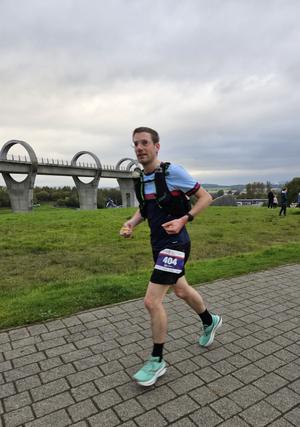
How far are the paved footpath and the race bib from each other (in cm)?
98

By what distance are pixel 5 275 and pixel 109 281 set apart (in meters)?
2.43

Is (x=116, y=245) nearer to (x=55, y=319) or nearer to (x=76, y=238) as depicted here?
(x=76, y=238)

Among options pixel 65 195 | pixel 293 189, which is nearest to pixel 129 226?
pixel 293 189

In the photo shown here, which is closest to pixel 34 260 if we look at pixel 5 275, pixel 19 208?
pixel 5 275

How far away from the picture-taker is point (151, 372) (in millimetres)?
3004

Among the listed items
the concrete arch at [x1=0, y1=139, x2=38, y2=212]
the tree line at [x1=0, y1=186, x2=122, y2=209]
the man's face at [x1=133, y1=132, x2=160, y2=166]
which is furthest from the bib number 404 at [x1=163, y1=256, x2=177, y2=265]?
the tree line at [x1=0, y1=186, x2=122, y2=209]

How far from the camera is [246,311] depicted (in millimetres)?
4727

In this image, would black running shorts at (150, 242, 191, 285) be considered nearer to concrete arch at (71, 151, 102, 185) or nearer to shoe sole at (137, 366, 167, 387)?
shoe sole at (137, 366, 167, 387)

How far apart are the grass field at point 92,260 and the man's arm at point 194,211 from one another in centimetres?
242

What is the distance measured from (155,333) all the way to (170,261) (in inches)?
26.1

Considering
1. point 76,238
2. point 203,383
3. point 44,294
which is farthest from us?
point 76,238

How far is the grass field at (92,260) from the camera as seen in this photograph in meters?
5.07

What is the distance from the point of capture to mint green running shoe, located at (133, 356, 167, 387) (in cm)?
295

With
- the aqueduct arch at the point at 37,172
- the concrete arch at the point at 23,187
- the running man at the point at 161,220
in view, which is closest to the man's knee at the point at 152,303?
the running man at the point at 161,220
